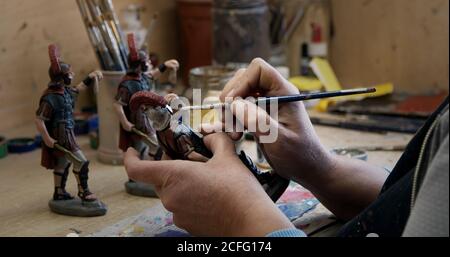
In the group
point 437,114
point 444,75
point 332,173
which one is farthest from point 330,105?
point 437,114

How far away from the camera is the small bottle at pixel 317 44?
205 centimetres

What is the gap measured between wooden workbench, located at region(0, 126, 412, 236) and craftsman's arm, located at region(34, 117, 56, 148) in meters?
0.11

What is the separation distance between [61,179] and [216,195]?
39cm

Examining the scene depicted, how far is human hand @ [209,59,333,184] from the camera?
89 centimetres

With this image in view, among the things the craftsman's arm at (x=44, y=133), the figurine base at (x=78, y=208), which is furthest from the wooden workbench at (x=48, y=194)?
the craftsman's arm at (x=44, y=133)

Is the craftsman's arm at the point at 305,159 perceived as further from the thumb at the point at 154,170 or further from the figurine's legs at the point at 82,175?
the figurine's legs at the point at 82,175

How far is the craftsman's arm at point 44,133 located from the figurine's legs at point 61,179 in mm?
47

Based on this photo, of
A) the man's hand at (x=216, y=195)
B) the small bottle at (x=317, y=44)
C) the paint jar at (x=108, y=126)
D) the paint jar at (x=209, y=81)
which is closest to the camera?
the man's hand at (x=216, y=195)

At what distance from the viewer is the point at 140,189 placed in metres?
1.18

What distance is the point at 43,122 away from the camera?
41.4 inches

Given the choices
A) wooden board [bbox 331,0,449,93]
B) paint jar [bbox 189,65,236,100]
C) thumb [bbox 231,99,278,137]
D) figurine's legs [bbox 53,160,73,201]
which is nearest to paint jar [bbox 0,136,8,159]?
figurine's legs [bbox 53,160,73,201]

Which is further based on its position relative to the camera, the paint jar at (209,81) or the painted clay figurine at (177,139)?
the paint jar at (209,81)

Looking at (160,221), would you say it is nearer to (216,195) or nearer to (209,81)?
(216,195)
